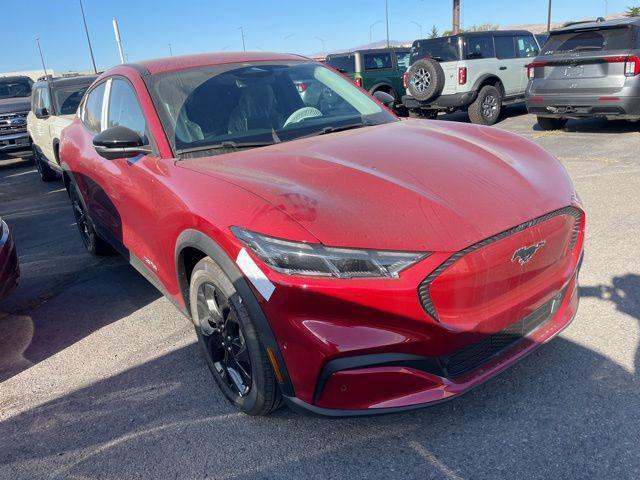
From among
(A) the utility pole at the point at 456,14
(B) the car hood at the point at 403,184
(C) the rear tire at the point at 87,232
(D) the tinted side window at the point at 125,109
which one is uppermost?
(A) the utility pole at the point at 456,14

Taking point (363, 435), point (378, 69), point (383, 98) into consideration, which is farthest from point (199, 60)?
point (378, 69)

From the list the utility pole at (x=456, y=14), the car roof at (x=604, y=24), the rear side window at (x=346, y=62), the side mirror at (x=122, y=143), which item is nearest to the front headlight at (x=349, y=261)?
the side mirror at (x=122, y=143)

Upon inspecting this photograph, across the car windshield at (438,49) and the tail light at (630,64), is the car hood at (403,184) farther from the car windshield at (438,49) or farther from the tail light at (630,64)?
the car windshield at (438,49)

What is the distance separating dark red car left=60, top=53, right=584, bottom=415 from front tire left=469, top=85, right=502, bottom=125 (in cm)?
825

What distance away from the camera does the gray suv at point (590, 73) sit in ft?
25.2

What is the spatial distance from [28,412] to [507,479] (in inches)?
93.9

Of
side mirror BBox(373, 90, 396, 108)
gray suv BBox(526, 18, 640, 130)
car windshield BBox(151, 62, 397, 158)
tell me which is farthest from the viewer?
gray suv BBox(526, 18, 640, 130)

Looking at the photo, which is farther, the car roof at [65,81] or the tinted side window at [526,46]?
the tinted side window at [526,46]

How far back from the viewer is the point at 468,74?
34.9ft

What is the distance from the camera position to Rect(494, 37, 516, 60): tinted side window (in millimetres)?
11297

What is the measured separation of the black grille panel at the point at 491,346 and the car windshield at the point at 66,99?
800 centimetres

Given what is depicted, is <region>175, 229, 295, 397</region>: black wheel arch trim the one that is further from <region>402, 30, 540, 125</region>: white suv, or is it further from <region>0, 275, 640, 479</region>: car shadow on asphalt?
<region>402, 30, 540, 125</region>: white suv

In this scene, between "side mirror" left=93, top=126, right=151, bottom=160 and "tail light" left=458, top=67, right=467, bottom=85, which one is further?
"tail light" left=458, top=67, right=467, bottom=85

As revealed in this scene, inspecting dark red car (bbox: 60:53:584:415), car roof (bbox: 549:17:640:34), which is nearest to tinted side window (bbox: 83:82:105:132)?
dark red car (bbox: 60:53:584:415)
